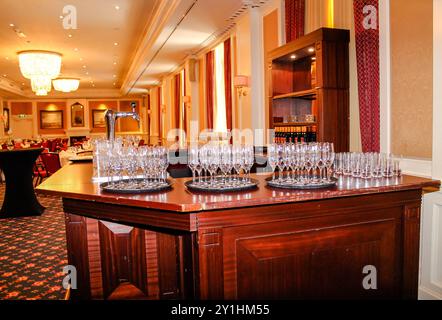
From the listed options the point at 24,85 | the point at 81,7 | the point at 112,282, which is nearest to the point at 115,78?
the point at 24,85

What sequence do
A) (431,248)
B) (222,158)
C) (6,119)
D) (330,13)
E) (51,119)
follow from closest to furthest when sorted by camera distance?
(222,158) → (431,248) → (330,13) → (6,119) → (51,119)

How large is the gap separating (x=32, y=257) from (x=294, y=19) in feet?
14.2

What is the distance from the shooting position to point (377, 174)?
8.39 feet

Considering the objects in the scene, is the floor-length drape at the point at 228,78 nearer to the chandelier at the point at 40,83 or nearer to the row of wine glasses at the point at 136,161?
the chandelier at the point at 40,83

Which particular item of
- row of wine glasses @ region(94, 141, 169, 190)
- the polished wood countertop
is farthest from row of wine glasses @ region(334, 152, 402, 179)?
row of wine glasses @ region(94, 141, 169, 190)

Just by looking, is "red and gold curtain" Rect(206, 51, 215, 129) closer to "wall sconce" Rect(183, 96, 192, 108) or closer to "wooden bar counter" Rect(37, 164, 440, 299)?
"wall sconce" Rect(183, 96, 192, 108)

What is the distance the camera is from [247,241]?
6.64ft

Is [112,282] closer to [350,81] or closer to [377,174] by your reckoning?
[377,174]

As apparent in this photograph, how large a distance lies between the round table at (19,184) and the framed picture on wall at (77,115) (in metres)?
16.4

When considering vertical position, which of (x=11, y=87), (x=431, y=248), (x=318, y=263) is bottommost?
(x=431, y=248)

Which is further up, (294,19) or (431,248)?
(294,19)

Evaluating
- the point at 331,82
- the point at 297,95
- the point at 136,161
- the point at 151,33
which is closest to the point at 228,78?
the point at 151,33

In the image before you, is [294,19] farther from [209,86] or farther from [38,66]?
[38,66]
